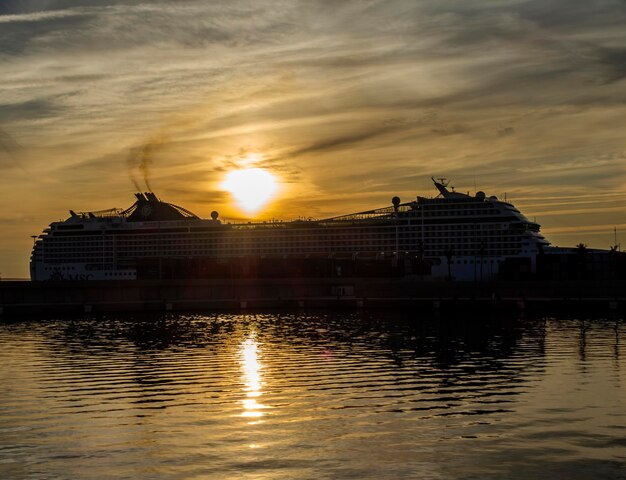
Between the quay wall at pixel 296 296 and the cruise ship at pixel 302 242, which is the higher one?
the cruise ship at pixel 302 242

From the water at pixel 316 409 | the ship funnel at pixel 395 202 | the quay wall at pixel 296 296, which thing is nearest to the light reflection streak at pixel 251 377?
the water at pixel 316 409

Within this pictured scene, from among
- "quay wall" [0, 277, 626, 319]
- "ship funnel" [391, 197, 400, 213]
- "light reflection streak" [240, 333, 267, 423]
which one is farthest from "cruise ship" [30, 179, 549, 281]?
"light reflection streak" [240, 333, 267, 423]

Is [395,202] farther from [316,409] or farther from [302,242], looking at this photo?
[316,409]

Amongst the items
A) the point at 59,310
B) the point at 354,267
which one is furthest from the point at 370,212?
the point at 59,310

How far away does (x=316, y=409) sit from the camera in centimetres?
2889

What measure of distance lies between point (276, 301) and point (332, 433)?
79587 mm

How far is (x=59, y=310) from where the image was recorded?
99.6 meters

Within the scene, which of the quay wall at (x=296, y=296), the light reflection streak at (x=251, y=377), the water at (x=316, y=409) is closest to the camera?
the water at (x=316, y=409)

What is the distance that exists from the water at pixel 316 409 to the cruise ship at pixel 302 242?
288 feet

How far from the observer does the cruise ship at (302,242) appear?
146625 mm

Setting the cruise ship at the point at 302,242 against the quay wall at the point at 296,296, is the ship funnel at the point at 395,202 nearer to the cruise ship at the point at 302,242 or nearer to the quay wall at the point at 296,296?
the cruise ship at the point at 302,242

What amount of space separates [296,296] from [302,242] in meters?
50.6

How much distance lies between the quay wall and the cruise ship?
91.4ft

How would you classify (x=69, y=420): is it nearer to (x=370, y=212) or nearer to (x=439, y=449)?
(x=439, y=449)
